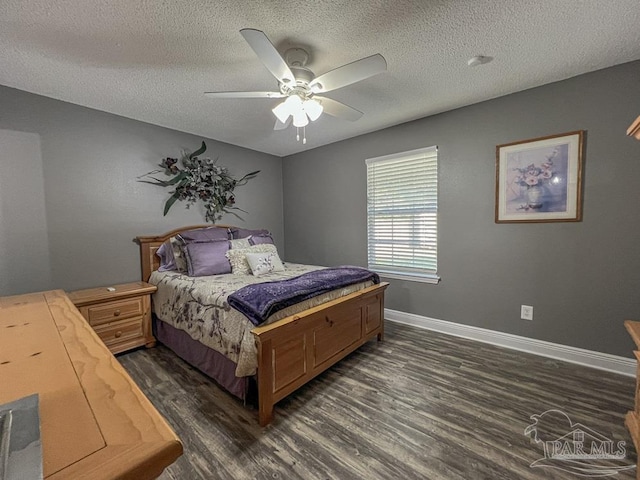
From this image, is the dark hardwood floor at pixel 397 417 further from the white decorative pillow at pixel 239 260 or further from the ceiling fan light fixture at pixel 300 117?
the ceiling fan light fixture at pixel 300 117

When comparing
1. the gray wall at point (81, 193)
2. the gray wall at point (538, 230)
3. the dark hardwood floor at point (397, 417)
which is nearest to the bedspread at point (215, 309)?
the dark hardwood floor at point (397, 417)

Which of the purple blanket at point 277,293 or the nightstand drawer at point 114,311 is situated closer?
the purple blanket at point 277,293

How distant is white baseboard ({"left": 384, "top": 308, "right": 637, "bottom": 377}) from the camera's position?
2181mm

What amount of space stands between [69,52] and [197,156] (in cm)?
170

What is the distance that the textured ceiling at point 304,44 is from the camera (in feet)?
4.95

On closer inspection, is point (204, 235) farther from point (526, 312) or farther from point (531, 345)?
point (531, 345)

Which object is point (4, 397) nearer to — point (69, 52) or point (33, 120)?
point (69, 52)

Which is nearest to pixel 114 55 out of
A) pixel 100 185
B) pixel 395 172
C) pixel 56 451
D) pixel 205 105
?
pixel 205 105

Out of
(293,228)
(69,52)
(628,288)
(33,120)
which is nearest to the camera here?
(69,52)

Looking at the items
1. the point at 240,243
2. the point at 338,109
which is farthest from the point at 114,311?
Result: the point at 338,109

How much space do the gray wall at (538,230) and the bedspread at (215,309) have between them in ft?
3.76

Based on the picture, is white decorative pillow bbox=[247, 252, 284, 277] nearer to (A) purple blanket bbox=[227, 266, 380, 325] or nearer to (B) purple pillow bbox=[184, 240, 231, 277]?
(B) purple pillow bbox=[184, 240, 231, 277]

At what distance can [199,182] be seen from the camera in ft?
11.5

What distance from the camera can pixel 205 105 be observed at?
267 cm
